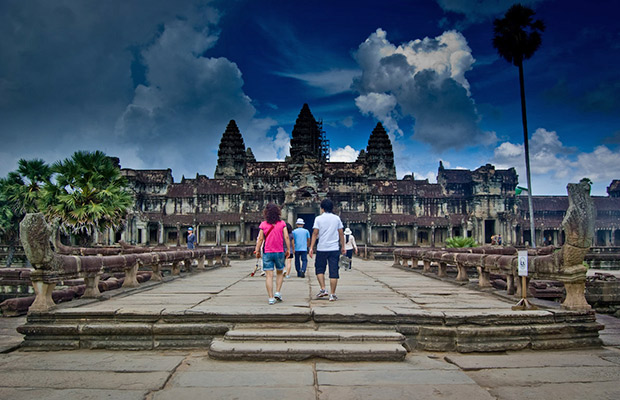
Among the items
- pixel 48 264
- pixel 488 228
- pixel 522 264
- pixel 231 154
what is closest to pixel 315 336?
pixel 522 264

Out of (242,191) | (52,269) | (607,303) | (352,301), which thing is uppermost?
(242,191)

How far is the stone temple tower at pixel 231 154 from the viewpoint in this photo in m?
53.3

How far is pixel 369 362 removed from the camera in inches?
177

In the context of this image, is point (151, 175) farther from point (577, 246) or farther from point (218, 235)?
point (577, 246)

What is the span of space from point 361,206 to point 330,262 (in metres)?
32.4

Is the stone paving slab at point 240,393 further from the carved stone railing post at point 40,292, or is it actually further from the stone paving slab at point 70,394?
the carved stone railing post at point 40,292

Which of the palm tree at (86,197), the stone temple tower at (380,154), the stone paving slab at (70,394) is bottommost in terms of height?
the stone paving slab at (70,394)

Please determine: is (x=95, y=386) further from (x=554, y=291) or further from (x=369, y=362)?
(x=554, y=291)

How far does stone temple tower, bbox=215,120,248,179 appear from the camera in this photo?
53.3 metres

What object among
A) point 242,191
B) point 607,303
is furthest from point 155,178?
point 607,303

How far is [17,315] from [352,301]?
596 centimetres

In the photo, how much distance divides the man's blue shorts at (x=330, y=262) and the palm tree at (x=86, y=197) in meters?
14.6

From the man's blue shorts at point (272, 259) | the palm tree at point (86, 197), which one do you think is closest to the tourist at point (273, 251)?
the man's blue shorts at point (272, 259)

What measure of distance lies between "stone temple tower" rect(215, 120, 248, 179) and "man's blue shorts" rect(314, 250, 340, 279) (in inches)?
1837
